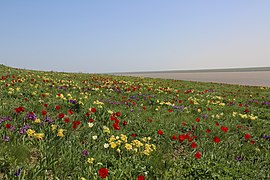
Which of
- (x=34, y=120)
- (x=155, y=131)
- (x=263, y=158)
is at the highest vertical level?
(x=34, y=120)

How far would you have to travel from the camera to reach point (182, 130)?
8023 millimetres

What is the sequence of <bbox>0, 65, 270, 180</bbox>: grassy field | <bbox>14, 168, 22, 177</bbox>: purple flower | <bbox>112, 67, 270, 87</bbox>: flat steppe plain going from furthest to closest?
<bbox>112, 67, 270, 87</bbox>: flat steppe plain
<bbox>0, 65, 270, 180</bbox>: grassy field
<bbox>14, 168, 22, 177</bbox>: purple flower

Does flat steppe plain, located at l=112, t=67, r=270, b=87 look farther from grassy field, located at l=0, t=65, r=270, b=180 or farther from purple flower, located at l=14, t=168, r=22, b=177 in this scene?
purple flower, located at l=14, t=168, r=22, b=177

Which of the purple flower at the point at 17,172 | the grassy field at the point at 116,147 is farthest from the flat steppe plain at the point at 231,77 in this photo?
the purple flower at the point at 17,172

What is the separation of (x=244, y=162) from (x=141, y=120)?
3202 millimetres

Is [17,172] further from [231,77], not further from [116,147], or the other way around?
[231,77]

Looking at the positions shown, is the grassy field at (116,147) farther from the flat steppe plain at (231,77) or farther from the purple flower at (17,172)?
the flat steppe plain at (231,77)

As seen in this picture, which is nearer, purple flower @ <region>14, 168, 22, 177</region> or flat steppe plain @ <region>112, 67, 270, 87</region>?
purple flower @ <region>14, 168, 22, 177</region>

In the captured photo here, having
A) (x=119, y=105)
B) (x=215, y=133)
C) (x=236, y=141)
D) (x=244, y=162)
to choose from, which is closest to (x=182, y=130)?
(x=215, y=133)

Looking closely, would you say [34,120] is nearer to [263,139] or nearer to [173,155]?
[173,155]

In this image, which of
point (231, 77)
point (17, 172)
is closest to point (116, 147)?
point (17, 172)

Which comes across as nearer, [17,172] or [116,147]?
[17,172]

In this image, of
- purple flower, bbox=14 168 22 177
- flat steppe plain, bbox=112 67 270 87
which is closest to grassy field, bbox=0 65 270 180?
purple flower, bbox=14 168 22 177

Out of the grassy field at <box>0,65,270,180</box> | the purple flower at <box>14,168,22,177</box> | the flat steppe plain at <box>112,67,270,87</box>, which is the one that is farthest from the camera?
the flat steppe plain at <box>112,67,270,87</box>
